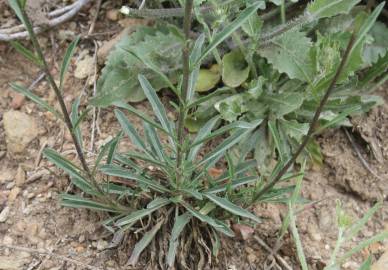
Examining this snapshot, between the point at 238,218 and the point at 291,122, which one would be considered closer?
the point at 238,218

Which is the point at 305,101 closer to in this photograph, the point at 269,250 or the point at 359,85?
the point at 359,85

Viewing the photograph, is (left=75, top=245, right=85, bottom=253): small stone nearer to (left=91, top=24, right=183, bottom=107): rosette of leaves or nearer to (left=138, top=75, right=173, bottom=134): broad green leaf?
(left=138, top=75, right=173, bottom=134): broad green leaf

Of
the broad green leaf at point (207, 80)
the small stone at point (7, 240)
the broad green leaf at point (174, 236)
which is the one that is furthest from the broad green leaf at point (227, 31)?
the small stone at point (7, 240)

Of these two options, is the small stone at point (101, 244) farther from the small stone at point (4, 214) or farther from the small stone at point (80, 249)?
the small stone at point (4, 214)

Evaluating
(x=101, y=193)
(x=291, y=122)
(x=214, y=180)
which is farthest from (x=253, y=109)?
(x=101, y=193)

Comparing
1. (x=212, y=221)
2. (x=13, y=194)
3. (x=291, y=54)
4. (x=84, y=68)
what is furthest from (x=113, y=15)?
(x=212, y=221)

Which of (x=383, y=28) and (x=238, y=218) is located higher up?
(x=383, y=28)
